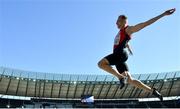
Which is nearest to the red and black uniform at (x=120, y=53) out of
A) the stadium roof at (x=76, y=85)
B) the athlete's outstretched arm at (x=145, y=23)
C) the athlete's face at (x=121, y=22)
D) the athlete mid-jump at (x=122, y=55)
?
the athlete mid-jump at (x=122, y=55)

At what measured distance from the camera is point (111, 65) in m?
7.84

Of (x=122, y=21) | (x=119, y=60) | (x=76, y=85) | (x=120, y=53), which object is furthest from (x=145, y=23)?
(x=76, y=85)

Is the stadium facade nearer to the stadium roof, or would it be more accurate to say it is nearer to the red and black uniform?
the stadium roof

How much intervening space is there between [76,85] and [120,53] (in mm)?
60348

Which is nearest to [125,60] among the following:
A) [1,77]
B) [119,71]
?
[119,71]

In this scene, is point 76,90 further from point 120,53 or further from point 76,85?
point 120,53

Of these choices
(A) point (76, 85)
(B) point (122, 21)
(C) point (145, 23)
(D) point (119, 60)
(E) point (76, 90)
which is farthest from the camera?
(E) point (76, 90)

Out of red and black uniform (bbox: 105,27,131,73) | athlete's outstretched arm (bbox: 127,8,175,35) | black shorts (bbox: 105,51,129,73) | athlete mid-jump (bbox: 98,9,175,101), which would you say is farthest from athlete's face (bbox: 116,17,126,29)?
black shorts (bbox: 105,51,129,73)

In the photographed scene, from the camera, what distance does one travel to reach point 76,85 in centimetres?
6775

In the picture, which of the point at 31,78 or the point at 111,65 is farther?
the point at 31,78

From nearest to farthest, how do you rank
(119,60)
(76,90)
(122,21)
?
(119,60) < (122,21) < (76,90)

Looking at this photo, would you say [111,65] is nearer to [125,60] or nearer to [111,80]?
[125,60]

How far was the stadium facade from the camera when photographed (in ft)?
210

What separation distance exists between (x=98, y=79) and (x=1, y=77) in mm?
21489
